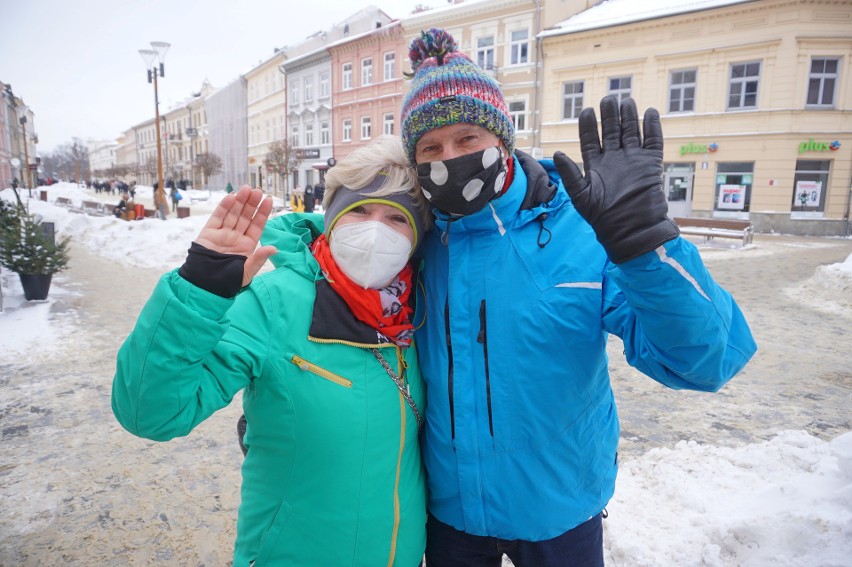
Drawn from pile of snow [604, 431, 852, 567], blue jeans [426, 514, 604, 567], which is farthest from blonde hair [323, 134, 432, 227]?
pile of snow [604, 431, 852, 567]

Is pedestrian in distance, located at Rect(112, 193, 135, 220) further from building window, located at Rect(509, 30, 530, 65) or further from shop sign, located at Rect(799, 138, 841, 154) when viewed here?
shop sign, located at Rect(799, 138, 841, 154)

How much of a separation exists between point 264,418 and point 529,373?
766 mm

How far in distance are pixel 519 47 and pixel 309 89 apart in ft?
60.1

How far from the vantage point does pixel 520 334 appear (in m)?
1.41

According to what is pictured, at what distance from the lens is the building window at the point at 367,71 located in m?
31.8

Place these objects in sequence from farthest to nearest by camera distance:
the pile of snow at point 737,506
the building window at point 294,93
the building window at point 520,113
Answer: the building window at point 294,93 → the building window at point 520,113 → the pile of snow at point 737,506

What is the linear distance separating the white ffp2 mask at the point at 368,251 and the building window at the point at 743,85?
2312 cm

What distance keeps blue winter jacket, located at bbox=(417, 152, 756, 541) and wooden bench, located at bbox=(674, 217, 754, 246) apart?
15076 millimetres

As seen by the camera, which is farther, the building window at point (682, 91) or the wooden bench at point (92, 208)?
the wooden bench at point (92, 208)

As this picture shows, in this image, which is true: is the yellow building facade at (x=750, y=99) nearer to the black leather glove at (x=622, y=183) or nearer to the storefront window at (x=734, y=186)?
the storefront window at (x=734, y=186)

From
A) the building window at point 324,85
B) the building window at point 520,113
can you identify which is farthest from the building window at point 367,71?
the building window at point 520,113

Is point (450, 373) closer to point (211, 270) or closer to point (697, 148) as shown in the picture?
point (211, 270)

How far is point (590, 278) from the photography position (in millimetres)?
1401

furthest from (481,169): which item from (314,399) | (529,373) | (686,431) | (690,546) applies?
(686,431)
